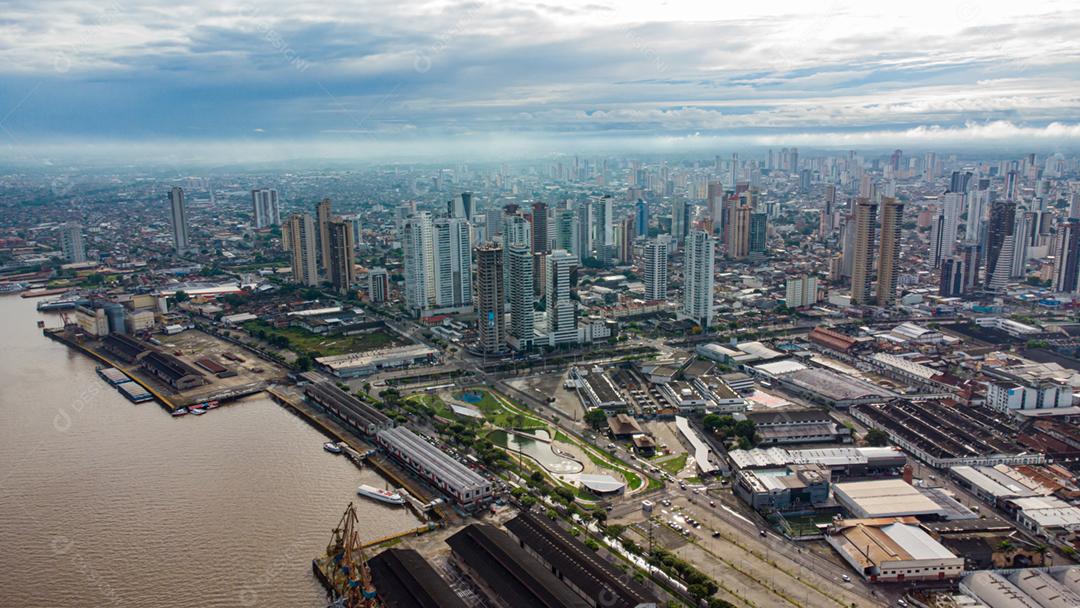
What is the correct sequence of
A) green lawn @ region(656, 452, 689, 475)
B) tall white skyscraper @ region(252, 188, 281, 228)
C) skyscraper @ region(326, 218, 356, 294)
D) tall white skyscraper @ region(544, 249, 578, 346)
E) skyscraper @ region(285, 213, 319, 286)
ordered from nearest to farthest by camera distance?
green lawn @ region(656, 452, 689, 475) → tall white skyscraper @ region(544, 249, 578, 346) → skyscraper @ region(326, 218, 356, 294) → skyscraper @ region(285, 213, 319, 286) → tall white skyscraper @ region(252, 188, 281, 228)

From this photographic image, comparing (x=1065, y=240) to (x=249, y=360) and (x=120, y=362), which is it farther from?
(x=120, y=362)

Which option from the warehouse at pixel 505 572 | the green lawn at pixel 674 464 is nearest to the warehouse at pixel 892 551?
the green lawn at pixel 674 464

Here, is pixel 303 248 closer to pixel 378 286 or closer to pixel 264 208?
pixel 378 286

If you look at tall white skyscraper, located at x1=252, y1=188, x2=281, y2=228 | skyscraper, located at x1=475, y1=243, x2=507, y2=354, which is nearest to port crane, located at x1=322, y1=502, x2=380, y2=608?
skyscraper, located at x1=475, y1=243, x2=507, y2=354

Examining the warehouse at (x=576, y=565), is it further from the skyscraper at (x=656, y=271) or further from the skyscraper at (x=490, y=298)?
the skyscraper at (x=656, y=271)

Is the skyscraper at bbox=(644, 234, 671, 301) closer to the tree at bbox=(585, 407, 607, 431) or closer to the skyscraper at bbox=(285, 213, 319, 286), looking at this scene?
the tree at bbox=(585, 407, 607, 431)

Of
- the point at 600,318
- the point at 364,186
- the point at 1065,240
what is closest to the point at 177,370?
the point at 600,318
